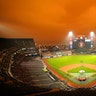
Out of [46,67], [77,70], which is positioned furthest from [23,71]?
[77,70]

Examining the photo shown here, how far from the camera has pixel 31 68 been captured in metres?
29.3

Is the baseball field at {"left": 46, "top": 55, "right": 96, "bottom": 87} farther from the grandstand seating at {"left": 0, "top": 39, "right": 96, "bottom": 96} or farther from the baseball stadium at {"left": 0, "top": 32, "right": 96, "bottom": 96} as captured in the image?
the grandstand seating at {"left": 0, "top": 39, "right": 96, "bottom": 96}

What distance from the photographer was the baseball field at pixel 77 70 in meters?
24.7

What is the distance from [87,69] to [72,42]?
15256mm

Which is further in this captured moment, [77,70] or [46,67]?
[46,67]

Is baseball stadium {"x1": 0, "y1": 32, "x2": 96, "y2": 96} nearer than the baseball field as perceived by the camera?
Yes

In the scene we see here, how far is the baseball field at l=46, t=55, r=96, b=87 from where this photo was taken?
24700 mm

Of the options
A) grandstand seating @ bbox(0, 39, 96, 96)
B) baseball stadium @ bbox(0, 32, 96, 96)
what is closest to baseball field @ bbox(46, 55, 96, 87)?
baseball stadium @ bbox(0, 32, 96, 96)

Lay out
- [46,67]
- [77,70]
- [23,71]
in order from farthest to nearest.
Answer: [46,67]
[77,70]
[23,71]

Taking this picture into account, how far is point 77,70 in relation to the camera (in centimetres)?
2941

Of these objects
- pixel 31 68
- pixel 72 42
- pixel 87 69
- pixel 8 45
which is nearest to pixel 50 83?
pixel 31 68

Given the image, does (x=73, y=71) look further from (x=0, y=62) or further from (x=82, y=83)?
(x=0, y=62)

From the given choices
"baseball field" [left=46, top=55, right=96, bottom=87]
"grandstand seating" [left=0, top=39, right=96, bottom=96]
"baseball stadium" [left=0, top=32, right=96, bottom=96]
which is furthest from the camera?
"baseball field" [left=46, top=55, right=96, bottom=87]

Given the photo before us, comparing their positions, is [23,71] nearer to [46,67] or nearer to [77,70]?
[46,67]
